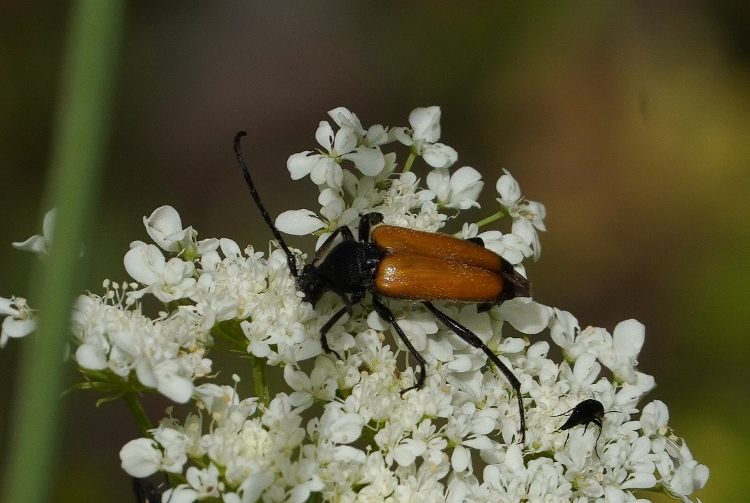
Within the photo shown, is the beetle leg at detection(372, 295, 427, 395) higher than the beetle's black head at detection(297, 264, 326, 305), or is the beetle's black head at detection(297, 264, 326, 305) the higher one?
the beetle's black head at detection(297, 264, 326, 305)

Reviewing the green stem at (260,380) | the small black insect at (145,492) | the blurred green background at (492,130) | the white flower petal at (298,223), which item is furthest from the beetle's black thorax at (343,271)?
the blurred green background at (492,130)

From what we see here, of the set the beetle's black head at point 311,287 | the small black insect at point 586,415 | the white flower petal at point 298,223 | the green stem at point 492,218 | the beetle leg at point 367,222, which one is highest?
the white flower petal at point 298,223

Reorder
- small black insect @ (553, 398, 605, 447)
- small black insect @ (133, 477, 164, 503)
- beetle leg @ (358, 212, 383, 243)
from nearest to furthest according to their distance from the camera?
small black insect @ (133, 477, 164, 503) → small black insect @ (553, 398, 605, 447) → beetle leg @ (358, 212, 383, 243)

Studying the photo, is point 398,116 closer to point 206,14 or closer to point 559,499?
point 206,14

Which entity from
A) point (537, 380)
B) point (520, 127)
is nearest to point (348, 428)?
point (537, 380)

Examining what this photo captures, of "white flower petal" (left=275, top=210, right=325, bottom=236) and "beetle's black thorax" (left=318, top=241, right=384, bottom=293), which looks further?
"white flower petal" (left=275, top=210, right=325, bottom=236)

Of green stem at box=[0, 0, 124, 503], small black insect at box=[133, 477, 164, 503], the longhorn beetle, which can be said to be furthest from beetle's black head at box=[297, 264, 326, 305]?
green stem at box=[0, 0, 124, 503]

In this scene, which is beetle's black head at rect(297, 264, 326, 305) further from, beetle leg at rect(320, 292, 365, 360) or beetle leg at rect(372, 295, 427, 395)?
beetle leg at rect(372, 295, 427, 395)

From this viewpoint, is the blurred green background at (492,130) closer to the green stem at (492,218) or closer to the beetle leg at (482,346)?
the green stem at (492,218)
